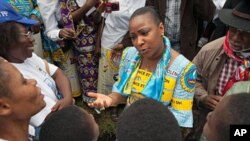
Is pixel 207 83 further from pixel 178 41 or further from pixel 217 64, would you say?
pixel 178 41

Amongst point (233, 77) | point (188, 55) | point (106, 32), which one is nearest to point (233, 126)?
point (233, 77)

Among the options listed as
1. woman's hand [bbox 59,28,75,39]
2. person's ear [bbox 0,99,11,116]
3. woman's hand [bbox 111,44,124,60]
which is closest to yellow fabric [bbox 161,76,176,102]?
person's ear [bbox 0,99,11,116]

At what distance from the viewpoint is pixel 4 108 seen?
6.36 ft

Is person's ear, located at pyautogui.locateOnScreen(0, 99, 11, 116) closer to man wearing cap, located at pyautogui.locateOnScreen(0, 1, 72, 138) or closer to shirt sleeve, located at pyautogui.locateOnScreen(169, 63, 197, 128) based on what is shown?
man wearing cap, located at pyautogui.locateOnScreen(0, 1, 72, 138)

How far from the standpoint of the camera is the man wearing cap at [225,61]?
250cm

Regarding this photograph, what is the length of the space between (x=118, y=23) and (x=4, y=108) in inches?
83.4

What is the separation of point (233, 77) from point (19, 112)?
1423 millimetres

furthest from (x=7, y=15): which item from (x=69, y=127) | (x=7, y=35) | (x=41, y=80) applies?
(x=69, y=127)

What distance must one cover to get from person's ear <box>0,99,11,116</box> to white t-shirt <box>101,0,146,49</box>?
2059 mm

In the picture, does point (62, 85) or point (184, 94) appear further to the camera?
point (62, 85)

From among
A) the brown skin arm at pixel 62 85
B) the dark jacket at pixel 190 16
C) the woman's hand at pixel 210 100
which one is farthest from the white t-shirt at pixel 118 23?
the woman's hand at pixel 210 100

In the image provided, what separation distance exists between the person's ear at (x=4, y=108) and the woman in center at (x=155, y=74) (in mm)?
604

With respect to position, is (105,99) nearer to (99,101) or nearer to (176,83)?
(99,101)

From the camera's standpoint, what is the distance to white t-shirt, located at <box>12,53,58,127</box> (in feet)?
8.50
